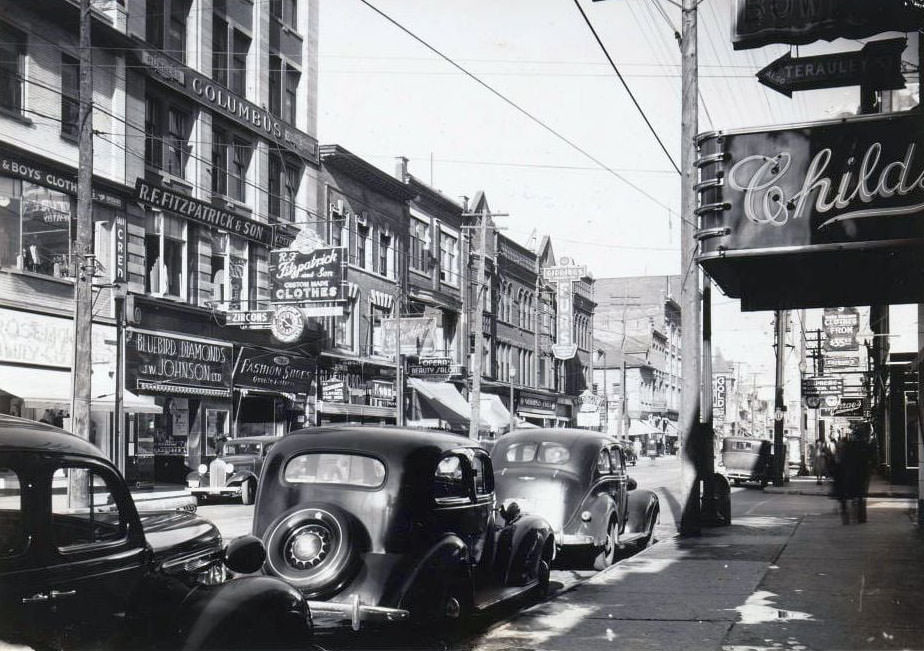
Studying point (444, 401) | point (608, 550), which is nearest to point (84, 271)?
point (608, 550)

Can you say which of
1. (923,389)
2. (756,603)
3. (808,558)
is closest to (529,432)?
(808,558)

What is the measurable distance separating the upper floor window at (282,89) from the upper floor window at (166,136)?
483 cm

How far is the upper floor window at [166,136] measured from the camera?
27328mm

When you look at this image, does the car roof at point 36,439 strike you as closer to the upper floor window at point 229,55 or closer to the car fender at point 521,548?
the car fender at point 521,548

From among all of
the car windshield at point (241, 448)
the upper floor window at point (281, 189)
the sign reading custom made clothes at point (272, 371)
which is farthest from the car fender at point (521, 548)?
the upper floor window at point (281, 189)

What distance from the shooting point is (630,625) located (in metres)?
8.40

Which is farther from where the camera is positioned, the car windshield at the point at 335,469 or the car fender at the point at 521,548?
the car fender at the point at 521,548

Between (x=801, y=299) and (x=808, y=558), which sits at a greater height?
(x=801, y=299)

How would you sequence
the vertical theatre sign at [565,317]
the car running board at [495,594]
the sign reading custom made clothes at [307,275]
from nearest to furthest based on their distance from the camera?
the car running board at [495,594] < the sign reading custom made clothes at [307,275] < the vertical theatre sign at [565,317]

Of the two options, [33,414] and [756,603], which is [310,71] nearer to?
[33,414]

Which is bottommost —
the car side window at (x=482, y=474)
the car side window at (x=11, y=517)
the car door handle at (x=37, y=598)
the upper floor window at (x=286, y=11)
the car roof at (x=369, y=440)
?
the car door handle at (x=37, y=598)

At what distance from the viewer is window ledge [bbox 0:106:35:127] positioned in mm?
21814

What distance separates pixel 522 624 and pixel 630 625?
3.13ft

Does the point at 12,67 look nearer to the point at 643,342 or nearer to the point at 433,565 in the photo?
the point at 433,565
